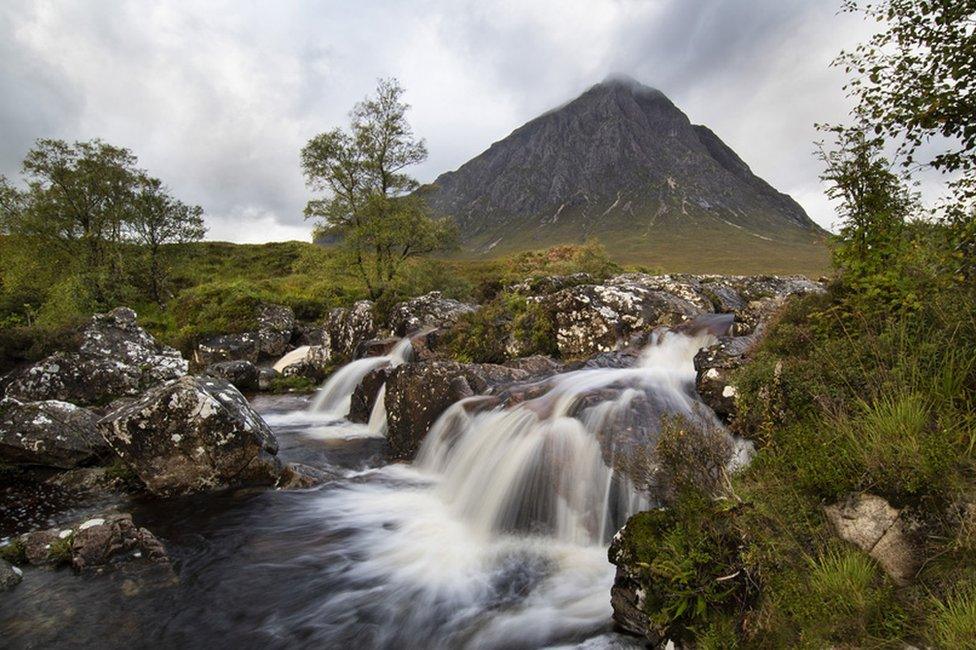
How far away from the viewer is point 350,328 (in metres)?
24.0

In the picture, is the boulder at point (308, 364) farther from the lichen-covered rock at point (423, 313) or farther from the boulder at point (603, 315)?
the boulder at point (603, 315)

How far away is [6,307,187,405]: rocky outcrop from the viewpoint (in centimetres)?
1340

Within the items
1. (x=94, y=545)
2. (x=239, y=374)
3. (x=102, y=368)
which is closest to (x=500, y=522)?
(x=94, y=545)

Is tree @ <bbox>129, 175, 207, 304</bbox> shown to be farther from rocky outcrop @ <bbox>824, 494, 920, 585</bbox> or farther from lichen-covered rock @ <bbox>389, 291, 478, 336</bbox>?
rocky outcrop @ <bbox>824, 494, 920, 585</bbox>

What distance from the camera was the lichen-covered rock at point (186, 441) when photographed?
9602mm

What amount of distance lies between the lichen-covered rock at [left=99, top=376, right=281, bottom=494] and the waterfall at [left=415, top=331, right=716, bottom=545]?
4.04m

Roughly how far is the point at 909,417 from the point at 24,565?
1133 centimetres

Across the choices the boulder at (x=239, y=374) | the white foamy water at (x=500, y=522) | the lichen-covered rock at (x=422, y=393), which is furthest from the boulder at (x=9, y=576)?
the boulder at (x=239, y=374)

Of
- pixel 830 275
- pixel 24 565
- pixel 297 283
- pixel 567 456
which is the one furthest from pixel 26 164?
pixel 830 275

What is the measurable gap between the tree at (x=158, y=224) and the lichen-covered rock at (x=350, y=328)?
65.7ft

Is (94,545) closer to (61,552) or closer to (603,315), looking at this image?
(61,552)

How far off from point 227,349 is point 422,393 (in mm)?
16923

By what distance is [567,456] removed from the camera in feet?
28.7

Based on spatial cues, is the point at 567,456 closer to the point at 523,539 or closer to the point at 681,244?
the point at 523,539
